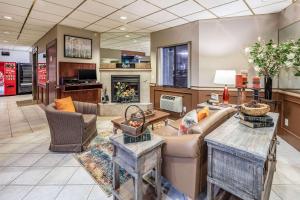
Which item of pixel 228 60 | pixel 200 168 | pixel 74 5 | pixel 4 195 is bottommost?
pixel 4 195

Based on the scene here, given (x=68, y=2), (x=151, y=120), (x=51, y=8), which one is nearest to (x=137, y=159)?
(x=151, y=120)

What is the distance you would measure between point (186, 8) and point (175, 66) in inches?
78.1

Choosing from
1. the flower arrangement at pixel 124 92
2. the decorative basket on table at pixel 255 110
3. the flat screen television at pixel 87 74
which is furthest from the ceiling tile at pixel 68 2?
the decorative basket on table at pixel 255 110

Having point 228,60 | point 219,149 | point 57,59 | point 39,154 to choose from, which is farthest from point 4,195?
point 228,60

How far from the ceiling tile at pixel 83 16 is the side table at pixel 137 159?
11.1 feet

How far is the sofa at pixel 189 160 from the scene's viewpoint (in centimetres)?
183

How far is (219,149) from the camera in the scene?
1635 mm

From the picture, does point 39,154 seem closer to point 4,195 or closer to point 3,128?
point 4,195

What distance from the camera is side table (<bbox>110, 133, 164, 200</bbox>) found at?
1651 mm

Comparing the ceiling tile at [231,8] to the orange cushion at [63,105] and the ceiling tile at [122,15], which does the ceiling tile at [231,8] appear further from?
the orange cushion at [63,105]

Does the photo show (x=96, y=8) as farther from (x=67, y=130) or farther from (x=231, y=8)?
(x=231, y=8)

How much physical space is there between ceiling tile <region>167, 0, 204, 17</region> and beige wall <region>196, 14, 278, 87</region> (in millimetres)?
710

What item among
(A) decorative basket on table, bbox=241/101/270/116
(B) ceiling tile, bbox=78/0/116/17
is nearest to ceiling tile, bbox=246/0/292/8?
(A) decorative basket on table, bbox=241/101/270/116

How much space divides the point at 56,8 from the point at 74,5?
470 millimetres
